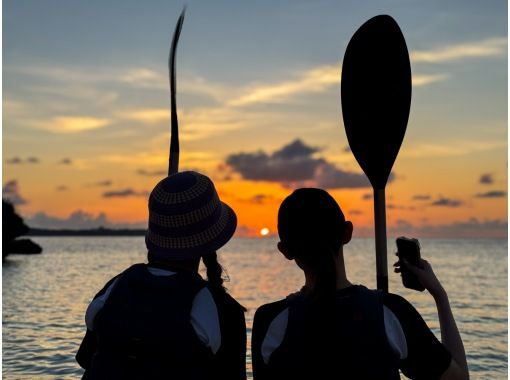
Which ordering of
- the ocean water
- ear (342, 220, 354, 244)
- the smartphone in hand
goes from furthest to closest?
1. the ocean water
2. the smartphone in hand
3. ear (342, 220, 354, 244)

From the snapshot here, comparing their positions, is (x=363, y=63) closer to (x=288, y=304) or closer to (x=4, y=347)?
(x=288, y=304)

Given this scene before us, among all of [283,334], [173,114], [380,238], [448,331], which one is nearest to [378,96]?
[380,238]

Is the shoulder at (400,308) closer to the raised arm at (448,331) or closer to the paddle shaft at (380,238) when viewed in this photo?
the raised arm at (448,331)

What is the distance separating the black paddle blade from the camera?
11.5ft

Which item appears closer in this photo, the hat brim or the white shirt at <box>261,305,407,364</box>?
the white shirt at <box>261,305,407,364</box>

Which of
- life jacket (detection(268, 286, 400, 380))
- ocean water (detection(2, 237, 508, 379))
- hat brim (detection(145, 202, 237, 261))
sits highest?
hat brim (detection(145, 202, 237, 261))

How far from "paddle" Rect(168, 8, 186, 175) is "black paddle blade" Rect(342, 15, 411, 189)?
0.93m

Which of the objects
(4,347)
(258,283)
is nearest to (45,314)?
(4,347)

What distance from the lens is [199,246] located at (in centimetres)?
318

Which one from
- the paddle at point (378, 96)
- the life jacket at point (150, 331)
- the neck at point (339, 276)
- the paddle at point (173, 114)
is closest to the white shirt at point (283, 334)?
the neck at point (339, 276)

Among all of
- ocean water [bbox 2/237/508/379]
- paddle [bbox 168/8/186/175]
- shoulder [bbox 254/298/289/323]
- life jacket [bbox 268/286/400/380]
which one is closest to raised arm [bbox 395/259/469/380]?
life jacket [bbox 268/286/400/380]

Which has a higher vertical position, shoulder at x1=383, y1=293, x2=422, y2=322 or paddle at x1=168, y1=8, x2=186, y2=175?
paddle at x1=168, y1=8, x2=186, y2=175

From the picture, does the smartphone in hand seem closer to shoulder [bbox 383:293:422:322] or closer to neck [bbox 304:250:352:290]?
shoulder [bbox 383:293:422:322]

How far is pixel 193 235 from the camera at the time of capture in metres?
3.20
